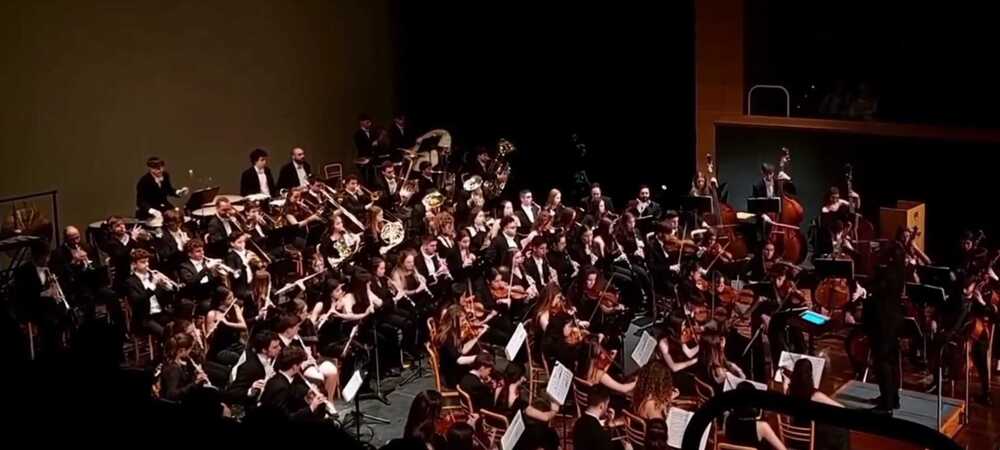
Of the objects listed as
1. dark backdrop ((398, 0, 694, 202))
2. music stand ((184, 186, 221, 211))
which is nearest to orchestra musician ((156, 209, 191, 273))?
music stand ((184, 186, 221, 211))

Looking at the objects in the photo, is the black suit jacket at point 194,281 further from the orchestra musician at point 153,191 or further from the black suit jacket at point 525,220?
the black suit jacket at point 525,220

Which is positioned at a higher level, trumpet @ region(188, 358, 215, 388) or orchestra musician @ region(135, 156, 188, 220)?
orchestra musician @ region(135, 156, 188, 220)

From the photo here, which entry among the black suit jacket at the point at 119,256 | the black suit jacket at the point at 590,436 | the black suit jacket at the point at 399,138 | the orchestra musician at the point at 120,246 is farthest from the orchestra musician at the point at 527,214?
the black suit jacket at the point at 590,436

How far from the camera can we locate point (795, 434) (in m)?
8.13

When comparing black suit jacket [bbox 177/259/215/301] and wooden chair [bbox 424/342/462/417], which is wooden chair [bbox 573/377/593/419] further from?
→ black suit jacket [bbox 177/259/215/301]

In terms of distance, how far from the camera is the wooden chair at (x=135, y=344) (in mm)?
10312

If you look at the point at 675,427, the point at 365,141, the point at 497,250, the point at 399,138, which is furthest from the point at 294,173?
the point at 675,427

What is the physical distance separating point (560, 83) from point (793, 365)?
348 inches

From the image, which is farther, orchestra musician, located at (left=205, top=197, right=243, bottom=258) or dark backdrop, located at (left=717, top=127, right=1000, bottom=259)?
dark backdrop, located at (left=717, top=127, right=1000, bottom=259)

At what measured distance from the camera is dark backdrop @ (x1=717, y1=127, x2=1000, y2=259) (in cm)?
1335

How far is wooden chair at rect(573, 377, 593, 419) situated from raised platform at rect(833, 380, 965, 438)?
2.00 metres

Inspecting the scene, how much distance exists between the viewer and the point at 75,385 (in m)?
3.06

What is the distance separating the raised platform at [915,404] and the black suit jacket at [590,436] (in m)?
2.56

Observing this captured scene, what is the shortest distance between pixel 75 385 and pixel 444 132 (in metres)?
12.7
